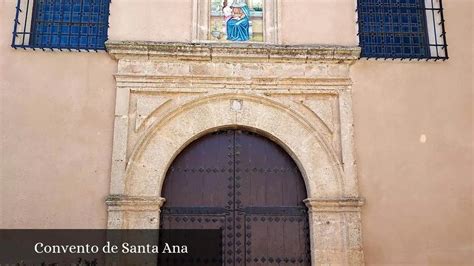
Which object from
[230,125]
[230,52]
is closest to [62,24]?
[230,52]

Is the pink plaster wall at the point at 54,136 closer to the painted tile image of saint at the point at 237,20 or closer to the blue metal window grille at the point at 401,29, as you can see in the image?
the painted tile image of saint at the point at 237,20

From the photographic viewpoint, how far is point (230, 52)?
5035mm

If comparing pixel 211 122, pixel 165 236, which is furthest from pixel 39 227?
pixel 211 122

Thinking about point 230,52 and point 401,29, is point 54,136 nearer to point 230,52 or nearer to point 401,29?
point 230,52

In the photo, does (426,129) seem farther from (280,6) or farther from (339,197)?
(280,6)

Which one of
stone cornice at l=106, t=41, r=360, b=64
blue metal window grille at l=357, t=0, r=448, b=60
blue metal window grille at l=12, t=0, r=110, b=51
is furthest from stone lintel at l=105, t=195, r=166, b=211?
blue metal window grille at l=357, t=0, r=448, b=60

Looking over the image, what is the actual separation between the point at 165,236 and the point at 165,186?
0.47 metres

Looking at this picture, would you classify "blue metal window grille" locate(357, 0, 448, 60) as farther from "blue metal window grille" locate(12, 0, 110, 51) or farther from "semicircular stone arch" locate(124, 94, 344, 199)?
"blue metal window grille" locate(12, 0, 110, 51)

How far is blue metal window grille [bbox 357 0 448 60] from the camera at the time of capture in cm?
534

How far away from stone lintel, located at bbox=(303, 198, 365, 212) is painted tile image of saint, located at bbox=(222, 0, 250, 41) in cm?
180

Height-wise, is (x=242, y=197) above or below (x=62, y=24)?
below

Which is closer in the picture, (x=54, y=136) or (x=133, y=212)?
(x=133, y=212)

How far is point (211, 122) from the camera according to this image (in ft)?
16.3

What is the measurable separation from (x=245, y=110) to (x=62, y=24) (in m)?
2.10
